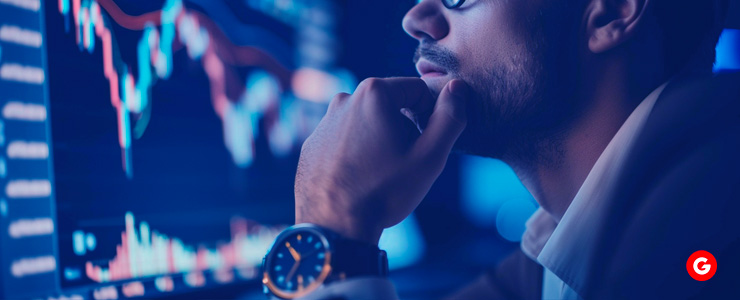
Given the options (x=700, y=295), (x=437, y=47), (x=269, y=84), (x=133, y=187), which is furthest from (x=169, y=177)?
(x=700, y=295)

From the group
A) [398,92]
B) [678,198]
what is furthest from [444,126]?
[678,198]

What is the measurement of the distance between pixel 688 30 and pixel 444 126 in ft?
1.54

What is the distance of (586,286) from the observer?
2.42 feet

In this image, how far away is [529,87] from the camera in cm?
85

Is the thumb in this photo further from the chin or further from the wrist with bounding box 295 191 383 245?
the wrist with bounding box 295 191 383 245

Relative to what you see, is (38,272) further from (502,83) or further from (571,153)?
(571,153)

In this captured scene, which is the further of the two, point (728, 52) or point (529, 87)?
point (728, 52)

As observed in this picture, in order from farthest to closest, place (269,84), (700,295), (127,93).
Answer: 1. (269,84)
2. (127,93)
3. (700,295)

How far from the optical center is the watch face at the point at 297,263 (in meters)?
0.68

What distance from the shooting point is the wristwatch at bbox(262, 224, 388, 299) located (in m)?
0.67

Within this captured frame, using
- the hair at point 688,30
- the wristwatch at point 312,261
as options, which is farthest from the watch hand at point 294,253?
the hair at point 688,30

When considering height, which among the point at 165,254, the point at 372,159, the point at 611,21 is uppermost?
the point at 611,21

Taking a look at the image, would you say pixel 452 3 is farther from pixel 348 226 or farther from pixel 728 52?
pixel 728 52

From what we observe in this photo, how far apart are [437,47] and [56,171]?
62 cm
